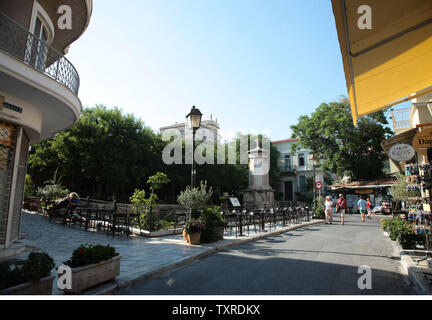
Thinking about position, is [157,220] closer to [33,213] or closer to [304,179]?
[33,213]

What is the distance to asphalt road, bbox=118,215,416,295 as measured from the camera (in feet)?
14.4

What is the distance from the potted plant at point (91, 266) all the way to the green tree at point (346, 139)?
30.7m

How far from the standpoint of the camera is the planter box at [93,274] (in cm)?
391

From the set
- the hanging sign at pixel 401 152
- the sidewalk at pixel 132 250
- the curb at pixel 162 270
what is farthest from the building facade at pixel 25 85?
the hanging sign at pixel 401 152

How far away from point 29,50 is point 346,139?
103 ft

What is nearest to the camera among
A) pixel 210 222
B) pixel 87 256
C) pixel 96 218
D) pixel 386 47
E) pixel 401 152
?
pixel 386 47

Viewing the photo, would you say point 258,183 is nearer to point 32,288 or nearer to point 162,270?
point 162,270

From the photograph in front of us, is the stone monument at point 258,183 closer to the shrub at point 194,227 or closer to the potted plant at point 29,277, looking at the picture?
the shrub at point 194,227

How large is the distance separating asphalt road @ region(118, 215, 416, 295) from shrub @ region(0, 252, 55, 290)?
1.46 meters

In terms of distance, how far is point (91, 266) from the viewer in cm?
413

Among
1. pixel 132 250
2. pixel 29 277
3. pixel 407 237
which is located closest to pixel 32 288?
pixel 29 277

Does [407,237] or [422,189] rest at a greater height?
[422,189]

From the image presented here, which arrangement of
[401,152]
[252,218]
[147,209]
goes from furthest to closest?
[252,218]
[147,209]
[401,152]

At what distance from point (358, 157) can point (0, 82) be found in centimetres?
3319
